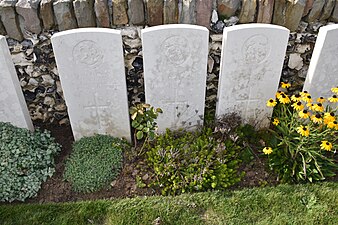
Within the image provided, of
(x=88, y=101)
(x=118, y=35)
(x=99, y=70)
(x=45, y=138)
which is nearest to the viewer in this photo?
(x=118, y=35)

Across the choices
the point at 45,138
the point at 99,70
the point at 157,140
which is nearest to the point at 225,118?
the point at 157,140

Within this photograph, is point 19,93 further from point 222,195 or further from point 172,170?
point 222,195

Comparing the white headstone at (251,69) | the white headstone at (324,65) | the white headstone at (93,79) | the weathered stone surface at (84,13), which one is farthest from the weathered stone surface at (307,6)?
the weathered stone surface at (84,13)

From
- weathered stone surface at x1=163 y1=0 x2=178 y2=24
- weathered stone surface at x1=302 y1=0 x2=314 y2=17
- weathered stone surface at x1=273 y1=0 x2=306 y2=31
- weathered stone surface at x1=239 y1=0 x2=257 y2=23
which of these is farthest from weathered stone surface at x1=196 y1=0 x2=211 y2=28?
weathered stone surface at x1=302 y1=0 x2=314 y2=17

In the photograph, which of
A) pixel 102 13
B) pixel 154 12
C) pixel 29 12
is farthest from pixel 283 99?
pixel 29 12

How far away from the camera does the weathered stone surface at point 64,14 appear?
9.88ft

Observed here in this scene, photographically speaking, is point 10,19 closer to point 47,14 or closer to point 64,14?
point 47,14

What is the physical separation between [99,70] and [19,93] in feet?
2.51

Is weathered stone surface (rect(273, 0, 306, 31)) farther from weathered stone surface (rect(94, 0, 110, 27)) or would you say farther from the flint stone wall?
weathered stone surface (rect(94, 0, 110, 27))

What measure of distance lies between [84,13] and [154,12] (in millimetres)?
594

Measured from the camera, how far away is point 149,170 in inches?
127

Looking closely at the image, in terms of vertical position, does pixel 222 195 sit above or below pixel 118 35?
below

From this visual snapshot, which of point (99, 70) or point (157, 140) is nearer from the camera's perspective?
point (99, 70)

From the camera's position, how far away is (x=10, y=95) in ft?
10.3
